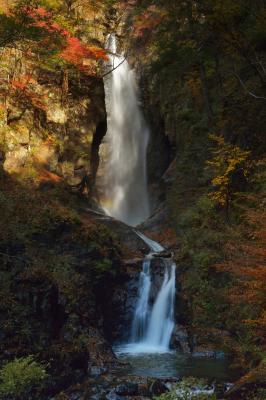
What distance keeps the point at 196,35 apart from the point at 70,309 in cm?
1304

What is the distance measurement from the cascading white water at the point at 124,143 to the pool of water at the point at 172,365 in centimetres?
2040

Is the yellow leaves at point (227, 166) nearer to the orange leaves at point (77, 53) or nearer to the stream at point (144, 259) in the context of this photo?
the stream at point (144, 259)

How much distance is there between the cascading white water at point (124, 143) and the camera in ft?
117

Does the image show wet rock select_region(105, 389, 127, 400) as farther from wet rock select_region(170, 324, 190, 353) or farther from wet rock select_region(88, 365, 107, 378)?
wet rock select_region(170, 324, 190, 353)

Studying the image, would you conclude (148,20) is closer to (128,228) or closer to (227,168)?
(128,228)

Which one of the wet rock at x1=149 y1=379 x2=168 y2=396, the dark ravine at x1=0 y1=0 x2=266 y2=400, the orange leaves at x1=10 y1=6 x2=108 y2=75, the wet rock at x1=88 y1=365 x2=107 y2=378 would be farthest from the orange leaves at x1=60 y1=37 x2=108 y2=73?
the wet rock at x1=149 y1=379 x2=168 y2=396

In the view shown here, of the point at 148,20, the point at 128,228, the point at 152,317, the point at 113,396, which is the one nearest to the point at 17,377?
the point at 113,396

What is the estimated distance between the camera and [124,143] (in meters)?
37.1

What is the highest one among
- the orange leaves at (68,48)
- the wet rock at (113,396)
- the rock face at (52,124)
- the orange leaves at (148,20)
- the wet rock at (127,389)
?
the orange leaves at (148,20)

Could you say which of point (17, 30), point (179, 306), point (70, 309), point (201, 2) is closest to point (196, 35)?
point (201, 2)

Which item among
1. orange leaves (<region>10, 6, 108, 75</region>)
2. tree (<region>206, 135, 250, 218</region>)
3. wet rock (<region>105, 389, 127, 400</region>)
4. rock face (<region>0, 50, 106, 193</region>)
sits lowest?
wet rock (<region>105, 389, 127, 400</region>)

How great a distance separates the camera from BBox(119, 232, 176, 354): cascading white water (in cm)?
1641

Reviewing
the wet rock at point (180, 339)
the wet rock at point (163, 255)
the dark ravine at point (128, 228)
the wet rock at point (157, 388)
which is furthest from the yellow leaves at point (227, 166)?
the wet rock at point (157, 388)

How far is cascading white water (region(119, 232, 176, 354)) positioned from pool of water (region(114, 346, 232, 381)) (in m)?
0.74
